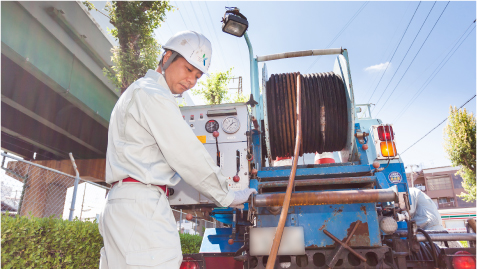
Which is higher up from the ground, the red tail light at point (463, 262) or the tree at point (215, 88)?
the tree at point (215, 88)

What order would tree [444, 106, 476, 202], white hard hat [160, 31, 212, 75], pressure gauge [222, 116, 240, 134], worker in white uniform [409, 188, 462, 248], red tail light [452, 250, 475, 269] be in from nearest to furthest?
white hard hat [160, 31, 212, 75] < red tail light [452, 250, 475, 269] < pressure gauge [222, 116, 240, 134] < worker in white uniform [409, 188, 462, 248] < tree [444, 106, 476, 202]

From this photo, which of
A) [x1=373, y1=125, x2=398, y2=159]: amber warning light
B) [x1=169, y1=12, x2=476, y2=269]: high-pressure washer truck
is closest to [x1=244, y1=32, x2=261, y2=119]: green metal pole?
[x1=169, y1=12, x2=476, y2=269]: high-pressure washer truck

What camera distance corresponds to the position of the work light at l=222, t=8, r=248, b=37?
369cm

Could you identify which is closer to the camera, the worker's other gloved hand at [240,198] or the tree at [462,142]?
the worker's other gloved hand at [240,198]

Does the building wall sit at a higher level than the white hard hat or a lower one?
higher

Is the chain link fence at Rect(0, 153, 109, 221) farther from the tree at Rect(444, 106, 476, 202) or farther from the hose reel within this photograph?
the tree at Rect(444, 106, 476, 202)

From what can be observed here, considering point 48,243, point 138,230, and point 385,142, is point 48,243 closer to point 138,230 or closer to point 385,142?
point 138,230

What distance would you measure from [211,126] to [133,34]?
26.1 feet

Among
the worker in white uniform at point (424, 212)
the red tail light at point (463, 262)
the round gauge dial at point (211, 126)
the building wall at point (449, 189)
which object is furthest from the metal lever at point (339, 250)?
the building wall at point (449, 189)

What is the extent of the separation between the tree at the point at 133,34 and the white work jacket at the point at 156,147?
27.7ft

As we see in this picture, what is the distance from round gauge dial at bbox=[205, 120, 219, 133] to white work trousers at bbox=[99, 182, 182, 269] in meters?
1.72

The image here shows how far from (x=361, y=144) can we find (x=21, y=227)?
4205 mm

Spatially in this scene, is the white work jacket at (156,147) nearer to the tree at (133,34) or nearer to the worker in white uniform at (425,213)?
the worker in white uniform at (425,213)

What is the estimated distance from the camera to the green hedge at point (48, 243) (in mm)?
3443
